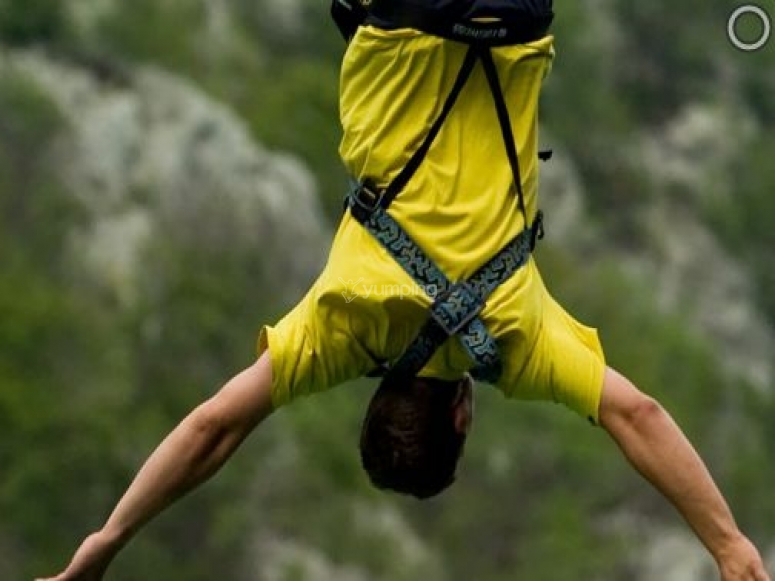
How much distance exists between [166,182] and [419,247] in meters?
49.2

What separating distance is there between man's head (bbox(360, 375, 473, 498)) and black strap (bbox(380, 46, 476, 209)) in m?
0.65

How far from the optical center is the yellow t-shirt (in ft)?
34.4

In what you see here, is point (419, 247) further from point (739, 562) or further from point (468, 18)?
point (739, 562)

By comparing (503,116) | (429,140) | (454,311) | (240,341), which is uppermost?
(503,116)

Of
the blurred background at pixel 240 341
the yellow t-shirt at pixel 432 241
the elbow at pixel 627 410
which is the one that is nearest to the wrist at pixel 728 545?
the elbow at pixel 627 410

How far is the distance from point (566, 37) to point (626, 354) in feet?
85.9

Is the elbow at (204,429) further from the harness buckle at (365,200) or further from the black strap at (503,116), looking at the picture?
the black strap at (503,116)

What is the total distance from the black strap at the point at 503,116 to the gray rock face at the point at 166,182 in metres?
44.9

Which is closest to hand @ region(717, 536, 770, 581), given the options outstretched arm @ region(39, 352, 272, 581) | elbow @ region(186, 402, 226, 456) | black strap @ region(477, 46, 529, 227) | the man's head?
the man's head

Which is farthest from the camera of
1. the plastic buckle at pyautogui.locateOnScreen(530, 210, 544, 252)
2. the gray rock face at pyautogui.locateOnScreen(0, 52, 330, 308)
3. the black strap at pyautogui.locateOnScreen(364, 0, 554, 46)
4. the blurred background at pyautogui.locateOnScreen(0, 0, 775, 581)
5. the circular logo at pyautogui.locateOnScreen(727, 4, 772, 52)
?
the gray rock face at pyautogui.locateOnScreen(0, 52, 330, 308)

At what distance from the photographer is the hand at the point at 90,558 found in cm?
1048

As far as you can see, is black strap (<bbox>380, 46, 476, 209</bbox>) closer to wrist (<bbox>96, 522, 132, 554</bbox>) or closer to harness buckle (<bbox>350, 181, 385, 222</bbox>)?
harness buckle (<bbox>350, 181, 385, 222</bbox>)

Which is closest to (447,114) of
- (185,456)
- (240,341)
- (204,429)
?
(204,429)

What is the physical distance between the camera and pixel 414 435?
10484 millimetres
